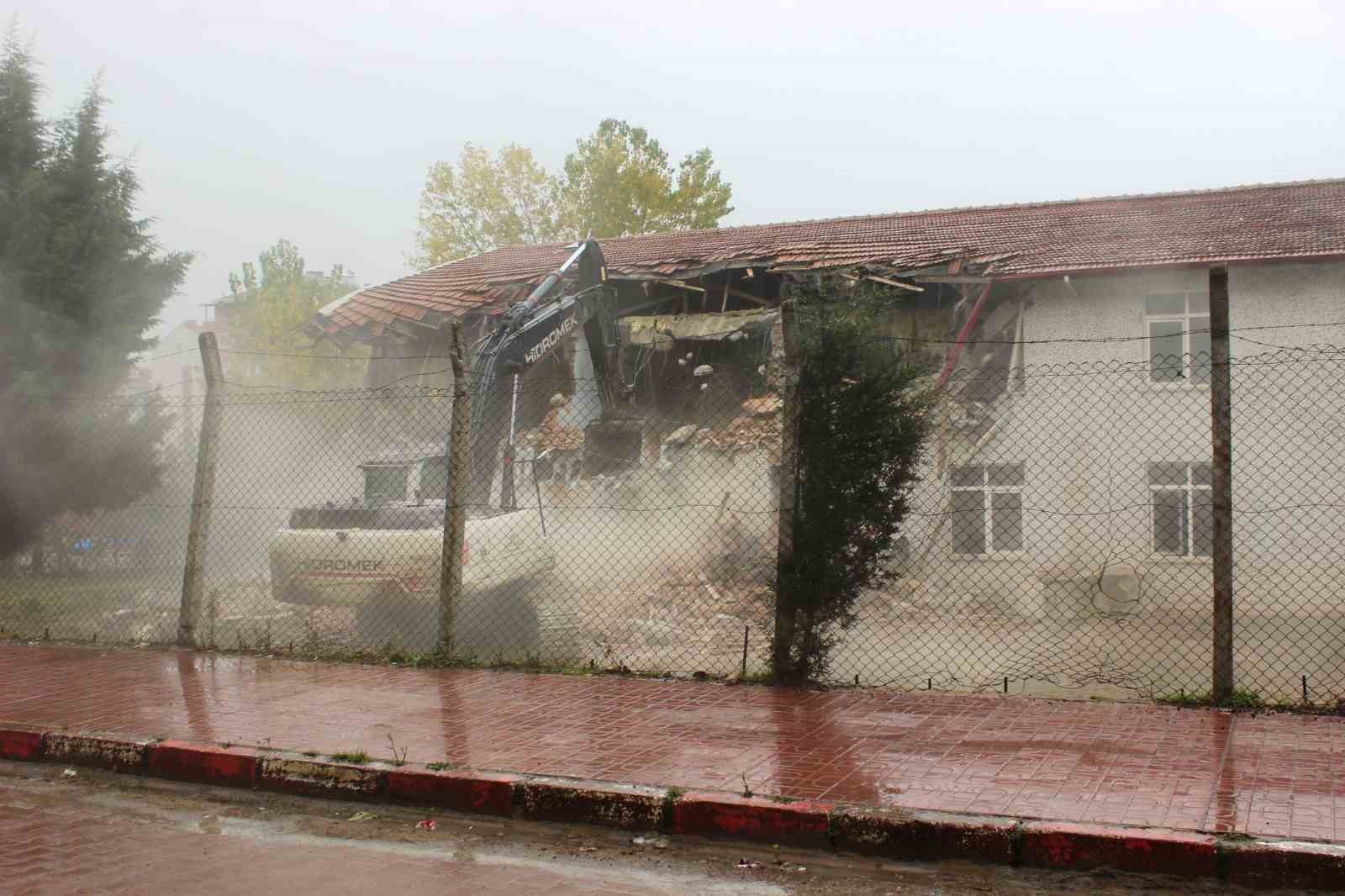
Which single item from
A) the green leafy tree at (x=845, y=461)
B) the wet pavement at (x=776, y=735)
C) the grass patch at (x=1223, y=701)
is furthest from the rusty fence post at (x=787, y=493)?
the grass patch at (x=1223, y=701)

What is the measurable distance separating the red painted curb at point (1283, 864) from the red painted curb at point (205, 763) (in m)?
4.42

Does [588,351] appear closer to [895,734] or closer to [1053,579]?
[1053,579]

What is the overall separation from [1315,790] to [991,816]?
142cm

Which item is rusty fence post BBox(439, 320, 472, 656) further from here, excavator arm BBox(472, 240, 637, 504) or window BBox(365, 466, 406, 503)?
window BBox(365, 466, 406, 503)

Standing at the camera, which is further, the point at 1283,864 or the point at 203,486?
the point at 203,486

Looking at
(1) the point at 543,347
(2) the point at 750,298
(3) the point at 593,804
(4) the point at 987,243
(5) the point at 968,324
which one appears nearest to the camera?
(3) the point at 593,804

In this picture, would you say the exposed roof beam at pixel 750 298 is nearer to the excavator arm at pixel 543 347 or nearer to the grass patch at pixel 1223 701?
the excavator arm at pixel 543 347

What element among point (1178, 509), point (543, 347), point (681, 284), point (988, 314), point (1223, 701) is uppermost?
point (681, 284)

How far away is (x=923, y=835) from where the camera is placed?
15.1 feet

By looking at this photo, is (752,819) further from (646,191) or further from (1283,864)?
(646,191)

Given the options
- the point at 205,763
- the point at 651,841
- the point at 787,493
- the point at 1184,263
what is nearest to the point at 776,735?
the point at 651,841

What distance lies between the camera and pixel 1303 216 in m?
19.4

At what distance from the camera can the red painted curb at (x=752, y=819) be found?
4785mm

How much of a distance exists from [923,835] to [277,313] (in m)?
45.5
